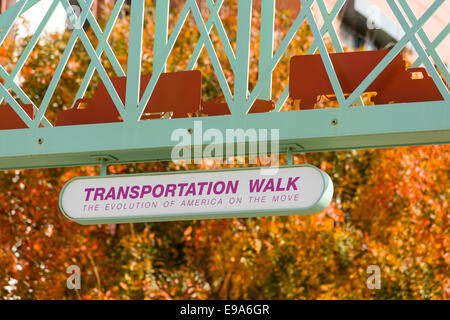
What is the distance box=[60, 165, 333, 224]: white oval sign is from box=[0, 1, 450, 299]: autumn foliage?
8201mm

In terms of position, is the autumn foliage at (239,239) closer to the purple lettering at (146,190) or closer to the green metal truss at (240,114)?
the green metal truss at (240,114)

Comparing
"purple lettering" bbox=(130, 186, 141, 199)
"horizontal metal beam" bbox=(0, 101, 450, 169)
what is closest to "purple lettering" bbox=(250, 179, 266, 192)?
"horizontal metal beam" bbox=(0, 101, 450, 169)

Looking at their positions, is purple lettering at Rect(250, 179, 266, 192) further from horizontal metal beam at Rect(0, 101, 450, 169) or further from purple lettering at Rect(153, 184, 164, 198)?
purple lettering at Rect(153, 184, 164, 198)

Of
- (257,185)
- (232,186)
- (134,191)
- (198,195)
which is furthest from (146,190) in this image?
(257,185)

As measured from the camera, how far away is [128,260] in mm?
16828

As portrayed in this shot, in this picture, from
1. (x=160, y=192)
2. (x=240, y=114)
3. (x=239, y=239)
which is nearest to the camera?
(x=160, y=192)

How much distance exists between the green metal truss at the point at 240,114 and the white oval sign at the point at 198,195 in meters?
0.47

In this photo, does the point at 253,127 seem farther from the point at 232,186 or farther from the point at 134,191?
the point at 134,191

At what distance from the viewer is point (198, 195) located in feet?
24.9

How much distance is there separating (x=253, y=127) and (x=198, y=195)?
798 millimetres

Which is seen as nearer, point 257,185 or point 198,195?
point 257,185

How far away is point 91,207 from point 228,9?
11.8 meters

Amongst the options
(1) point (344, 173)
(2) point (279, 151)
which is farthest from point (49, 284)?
(2) point (279, 151)

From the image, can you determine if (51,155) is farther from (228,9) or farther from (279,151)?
(228,9)
